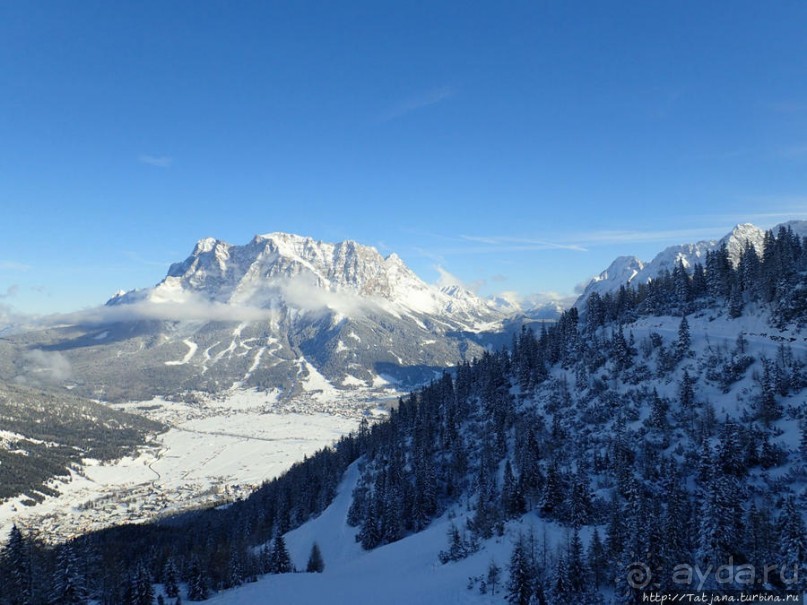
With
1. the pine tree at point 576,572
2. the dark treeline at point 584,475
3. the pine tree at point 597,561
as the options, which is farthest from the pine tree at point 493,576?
the pine tree at point 597,561

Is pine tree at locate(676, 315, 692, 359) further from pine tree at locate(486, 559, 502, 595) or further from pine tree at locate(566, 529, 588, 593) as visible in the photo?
pine tree at locate(486, 559, 502, 595)

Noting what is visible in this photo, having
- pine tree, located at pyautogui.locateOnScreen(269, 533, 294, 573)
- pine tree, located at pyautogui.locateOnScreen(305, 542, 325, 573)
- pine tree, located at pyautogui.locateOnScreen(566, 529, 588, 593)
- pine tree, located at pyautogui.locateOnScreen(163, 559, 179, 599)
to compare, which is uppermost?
pine tree, located at pyautogui.locateOnScreen(566, 529, 588, 593)

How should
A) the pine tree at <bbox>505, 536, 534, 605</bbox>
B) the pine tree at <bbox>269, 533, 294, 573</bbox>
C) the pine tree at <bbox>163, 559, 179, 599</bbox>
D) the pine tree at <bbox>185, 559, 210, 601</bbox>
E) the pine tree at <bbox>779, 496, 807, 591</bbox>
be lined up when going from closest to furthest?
the pine tree at <bbox>779, 496, 807, 591</bbox> → the pine tree at <bbox>505, 536, 534, 605</bbox> → the pine tree at <bbox>185, 559, 210, 601</bbox> → the pine tree at <bbox>163, 559, 179, 599</bbox> → the pine tree at <bbox>269, 533, 294, 573</bbox>

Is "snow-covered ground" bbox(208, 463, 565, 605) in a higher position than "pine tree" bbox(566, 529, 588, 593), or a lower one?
lower

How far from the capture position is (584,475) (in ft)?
247

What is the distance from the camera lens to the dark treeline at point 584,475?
157ft

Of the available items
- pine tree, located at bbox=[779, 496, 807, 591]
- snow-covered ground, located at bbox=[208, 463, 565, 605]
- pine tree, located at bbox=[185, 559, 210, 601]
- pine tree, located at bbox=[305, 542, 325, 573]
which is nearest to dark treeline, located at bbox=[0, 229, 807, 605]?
pine tree, located at bbox=[779, 496, 807, 591]

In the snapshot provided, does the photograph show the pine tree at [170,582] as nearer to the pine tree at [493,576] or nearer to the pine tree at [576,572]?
the pine tree at [493,576]

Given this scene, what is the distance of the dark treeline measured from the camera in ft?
157

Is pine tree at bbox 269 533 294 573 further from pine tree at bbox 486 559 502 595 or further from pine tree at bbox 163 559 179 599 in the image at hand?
pine tree at bbox 486 559 502 595

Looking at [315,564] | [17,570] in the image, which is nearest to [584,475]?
[315,564]

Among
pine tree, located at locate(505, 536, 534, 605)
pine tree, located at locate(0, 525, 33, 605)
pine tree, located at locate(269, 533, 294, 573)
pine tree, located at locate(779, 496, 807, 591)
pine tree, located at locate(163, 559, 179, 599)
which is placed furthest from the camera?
pine tree, located at locate(269, 533, 294, 573)

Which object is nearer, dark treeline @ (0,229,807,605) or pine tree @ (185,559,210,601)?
dark treeline @ (0,229,807,605)

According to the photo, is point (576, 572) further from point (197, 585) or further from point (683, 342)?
point (683, 342)
